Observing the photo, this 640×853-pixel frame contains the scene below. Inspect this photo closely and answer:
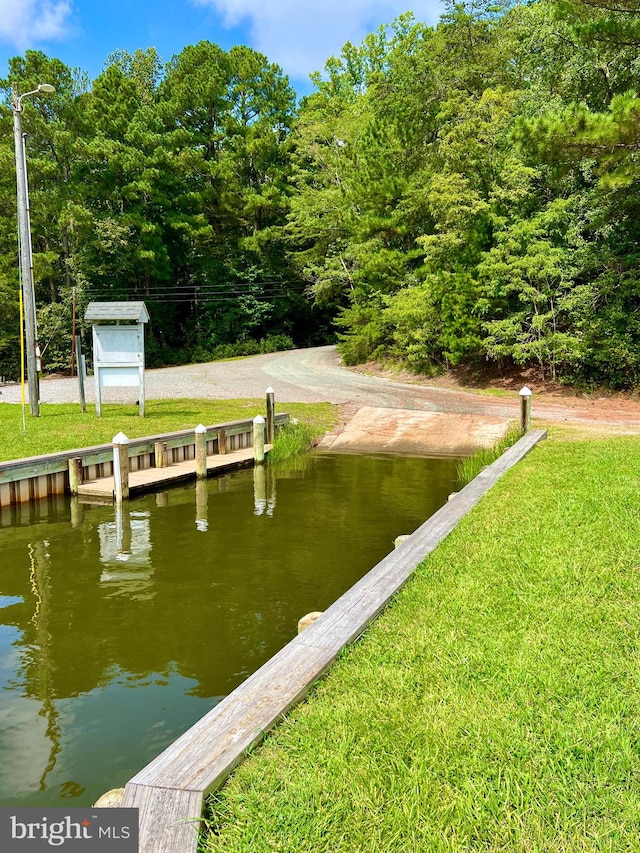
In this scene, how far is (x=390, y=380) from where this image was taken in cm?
2805

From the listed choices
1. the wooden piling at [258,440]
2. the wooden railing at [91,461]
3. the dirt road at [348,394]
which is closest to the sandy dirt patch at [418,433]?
the dirt road at [348,394]

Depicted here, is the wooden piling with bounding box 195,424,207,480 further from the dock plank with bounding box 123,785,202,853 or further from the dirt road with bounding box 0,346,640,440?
the dock plank with bounding box 123,785,202,853

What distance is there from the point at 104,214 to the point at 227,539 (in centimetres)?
3507

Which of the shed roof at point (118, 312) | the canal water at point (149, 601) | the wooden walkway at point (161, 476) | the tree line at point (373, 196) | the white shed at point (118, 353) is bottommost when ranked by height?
the canal water at point (149, 601)

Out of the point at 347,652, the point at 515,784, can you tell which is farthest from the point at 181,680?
the point at 515,784

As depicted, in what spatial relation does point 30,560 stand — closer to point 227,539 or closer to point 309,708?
point 227,539

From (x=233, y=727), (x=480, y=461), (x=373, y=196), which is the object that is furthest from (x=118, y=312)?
(x=373, y=196)

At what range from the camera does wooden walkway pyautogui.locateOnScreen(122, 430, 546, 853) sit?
2449mm

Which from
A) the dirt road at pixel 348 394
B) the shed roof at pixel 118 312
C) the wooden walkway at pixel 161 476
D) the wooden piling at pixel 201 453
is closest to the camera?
the wooden walkway at pixel 161 476

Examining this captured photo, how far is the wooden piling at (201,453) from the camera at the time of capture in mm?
12055

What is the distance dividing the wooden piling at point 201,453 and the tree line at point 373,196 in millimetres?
9475

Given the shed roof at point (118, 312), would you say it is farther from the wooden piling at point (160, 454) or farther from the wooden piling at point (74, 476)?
the wooden piling at point (74, 476)

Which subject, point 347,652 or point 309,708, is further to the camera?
point 347,652

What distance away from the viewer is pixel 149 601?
262 inches
